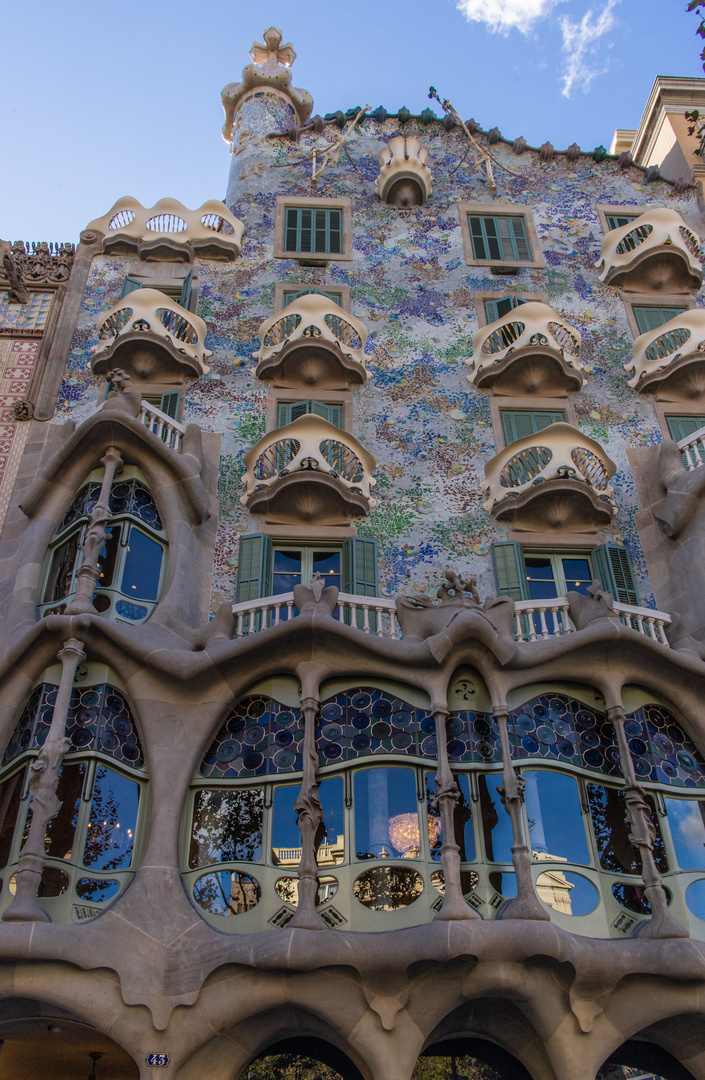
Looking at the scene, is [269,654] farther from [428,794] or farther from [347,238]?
[347,238]

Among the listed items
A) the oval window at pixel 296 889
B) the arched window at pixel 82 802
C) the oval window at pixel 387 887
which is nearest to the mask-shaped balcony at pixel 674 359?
the oval window at pixel 387 887

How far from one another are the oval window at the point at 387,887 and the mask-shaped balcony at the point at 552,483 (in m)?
6.95

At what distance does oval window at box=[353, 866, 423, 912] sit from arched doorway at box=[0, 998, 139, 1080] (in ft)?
13.7

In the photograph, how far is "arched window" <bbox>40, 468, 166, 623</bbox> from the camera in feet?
48.6

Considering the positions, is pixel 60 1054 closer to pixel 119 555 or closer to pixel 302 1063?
pixel 302 1063

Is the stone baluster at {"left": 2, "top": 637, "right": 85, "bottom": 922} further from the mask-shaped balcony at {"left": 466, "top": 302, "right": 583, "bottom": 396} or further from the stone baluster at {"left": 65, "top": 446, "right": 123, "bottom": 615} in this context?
the mask-shaped balcony at {"left": 466, "top": 302, "right": 583, "bottom": 396}

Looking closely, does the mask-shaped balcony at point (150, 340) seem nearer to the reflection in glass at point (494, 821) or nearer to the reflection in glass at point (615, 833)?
the reflection in glass at point (494, 821)

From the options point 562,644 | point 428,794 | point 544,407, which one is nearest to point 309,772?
point 428,794

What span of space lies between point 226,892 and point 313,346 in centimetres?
1035

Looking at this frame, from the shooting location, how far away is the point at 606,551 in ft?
55.2

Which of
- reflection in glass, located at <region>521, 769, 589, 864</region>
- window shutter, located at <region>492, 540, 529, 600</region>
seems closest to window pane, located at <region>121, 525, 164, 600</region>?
window shutter, located at <region>492, 540, 529, 600</region>

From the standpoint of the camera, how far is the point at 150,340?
18.8 metres

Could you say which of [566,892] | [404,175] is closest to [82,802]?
[566,892]

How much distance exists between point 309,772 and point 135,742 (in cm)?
261
